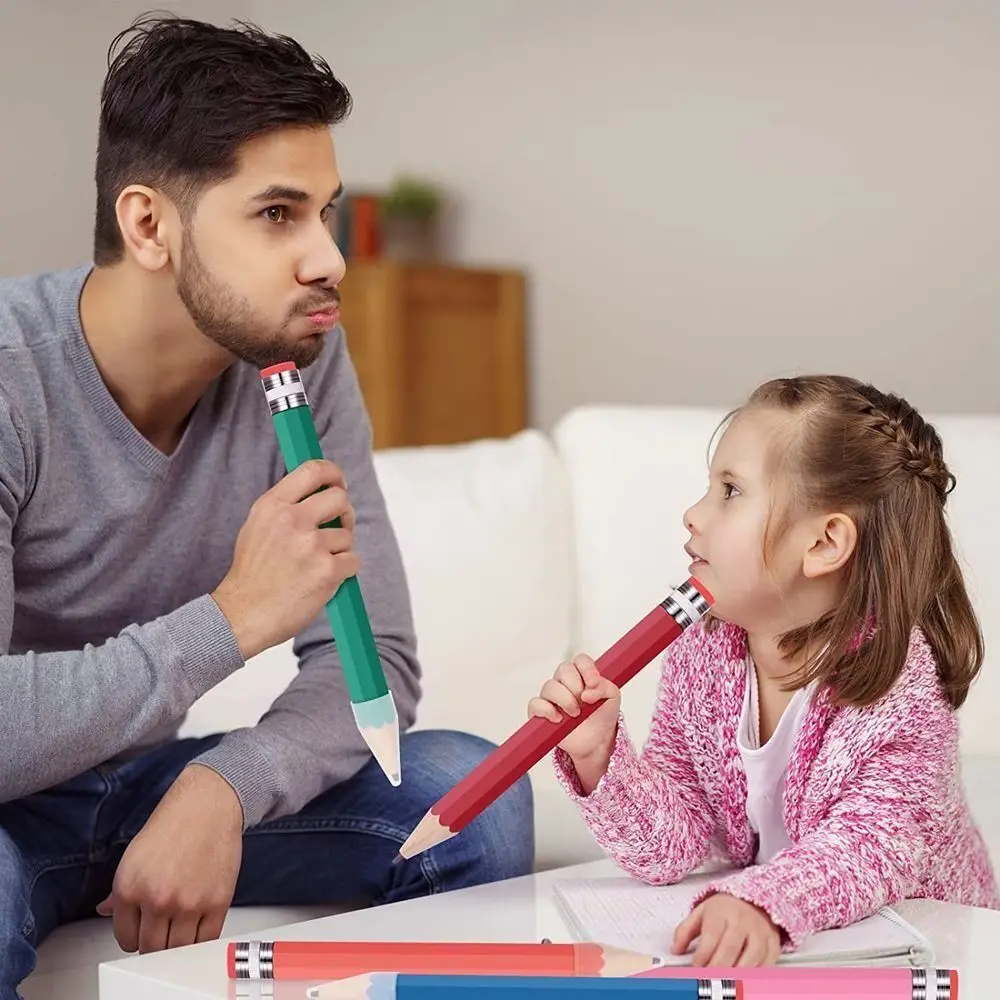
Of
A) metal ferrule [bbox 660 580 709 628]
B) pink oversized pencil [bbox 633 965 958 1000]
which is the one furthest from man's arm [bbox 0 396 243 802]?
pink oversized pencil [bbox 633 965 958 1000]

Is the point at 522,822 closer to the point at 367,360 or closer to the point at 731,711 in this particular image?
the point at 731,711

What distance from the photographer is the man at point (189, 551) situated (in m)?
1.08

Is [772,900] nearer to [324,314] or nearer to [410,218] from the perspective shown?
[324,314]

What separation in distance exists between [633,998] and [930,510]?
0.50 metres

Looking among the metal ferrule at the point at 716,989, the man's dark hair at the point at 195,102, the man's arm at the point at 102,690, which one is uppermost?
the man's dark hair at the point at 195,102

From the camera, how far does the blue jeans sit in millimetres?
1238

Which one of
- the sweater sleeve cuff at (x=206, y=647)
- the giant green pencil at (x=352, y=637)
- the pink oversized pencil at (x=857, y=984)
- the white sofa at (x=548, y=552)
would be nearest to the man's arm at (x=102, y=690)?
the sweater sleeve cuff at (x=206, y=647)

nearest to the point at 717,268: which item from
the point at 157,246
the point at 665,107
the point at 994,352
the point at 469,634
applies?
the point at 665,107

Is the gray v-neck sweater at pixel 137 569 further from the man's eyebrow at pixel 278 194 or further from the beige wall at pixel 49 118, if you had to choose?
the beige wall at pixel 49 118

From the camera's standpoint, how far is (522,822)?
4.22 ft

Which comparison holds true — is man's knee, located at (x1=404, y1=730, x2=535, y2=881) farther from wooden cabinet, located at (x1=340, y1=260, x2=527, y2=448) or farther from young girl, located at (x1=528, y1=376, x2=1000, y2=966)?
wooden cabinet, located at (x1=340, y1=260, x2=527, y2=448)

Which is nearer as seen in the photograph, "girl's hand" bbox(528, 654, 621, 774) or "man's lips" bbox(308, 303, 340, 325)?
"girl's hand" bbox(528, 654, 621, 774)

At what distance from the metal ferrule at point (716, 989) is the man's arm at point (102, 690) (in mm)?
459

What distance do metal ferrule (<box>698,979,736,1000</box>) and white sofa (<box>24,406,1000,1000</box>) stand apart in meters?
1.07
